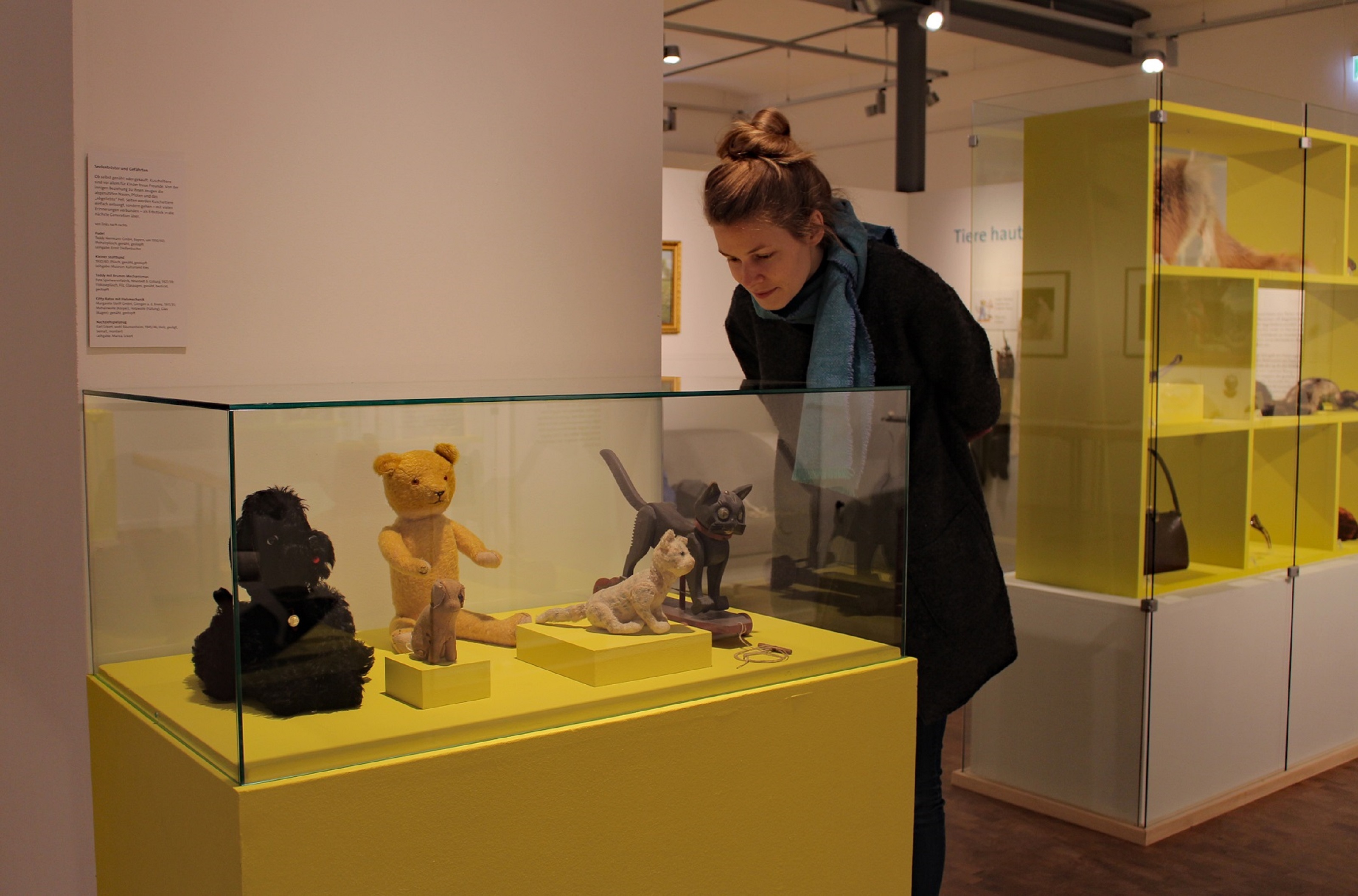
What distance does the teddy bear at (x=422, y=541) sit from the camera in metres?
1.36

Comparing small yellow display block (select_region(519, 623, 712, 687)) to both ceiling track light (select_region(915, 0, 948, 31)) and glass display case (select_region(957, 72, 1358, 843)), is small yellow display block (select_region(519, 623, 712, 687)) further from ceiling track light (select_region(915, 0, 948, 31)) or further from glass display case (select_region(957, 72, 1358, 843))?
ceiling track light (select_region(915, 0, 948, 31))

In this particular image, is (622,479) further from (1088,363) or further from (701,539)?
(1088,363)

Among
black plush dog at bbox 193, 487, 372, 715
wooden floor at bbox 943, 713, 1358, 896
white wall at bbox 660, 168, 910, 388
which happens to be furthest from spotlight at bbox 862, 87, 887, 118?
black plush dog at bbox 193, 487, 372, 715

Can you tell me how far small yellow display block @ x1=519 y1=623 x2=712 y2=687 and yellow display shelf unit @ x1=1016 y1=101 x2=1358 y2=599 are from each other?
7.30ft

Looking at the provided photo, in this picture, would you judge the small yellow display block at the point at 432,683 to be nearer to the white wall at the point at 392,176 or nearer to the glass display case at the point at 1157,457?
the white wall at the point at 392,176

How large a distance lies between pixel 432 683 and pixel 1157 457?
2.62m

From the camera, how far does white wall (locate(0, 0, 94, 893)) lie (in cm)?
184

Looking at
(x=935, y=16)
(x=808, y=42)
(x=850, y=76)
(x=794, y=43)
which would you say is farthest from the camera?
(x=850, y=76)

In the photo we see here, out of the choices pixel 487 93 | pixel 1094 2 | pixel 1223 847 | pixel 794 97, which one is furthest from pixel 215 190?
pixel 794 97

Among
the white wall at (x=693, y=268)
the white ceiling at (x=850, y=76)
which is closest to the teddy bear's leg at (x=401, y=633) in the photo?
the white wall at (x=693, y=268)

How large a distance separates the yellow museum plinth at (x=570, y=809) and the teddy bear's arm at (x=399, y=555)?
218mm

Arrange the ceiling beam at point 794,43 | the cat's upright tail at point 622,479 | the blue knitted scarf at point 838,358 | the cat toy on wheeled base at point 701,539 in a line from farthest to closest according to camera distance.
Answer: the ceiling beam at point 794,43
the blue knitted scarf at point 838,358
the cat toy on wheeled base at point 701,539
the cat's upright tail at point 622,479

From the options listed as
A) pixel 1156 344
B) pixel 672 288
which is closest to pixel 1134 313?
pixel 1156 344

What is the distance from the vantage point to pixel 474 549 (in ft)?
4.75
